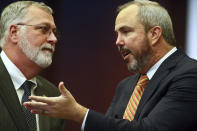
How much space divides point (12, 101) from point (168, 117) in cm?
89

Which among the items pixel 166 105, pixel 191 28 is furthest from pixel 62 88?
pixel 191 28

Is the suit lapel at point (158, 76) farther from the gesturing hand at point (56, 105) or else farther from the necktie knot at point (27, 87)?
the necktie knot at point (27, 87)

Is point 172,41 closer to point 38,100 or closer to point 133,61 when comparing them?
Answer: point 133,61

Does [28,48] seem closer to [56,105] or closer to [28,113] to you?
[28,113]

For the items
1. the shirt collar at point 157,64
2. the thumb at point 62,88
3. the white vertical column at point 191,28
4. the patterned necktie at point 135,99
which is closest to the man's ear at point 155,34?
the shirt collar at point 157,64

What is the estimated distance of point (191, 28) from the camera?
11.9 feet

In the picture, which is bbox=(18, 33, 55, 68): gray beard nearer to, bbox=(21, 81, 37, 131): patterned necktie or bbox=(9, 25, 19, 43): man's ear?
bbox=(9, 25, 19, 43): man's ear

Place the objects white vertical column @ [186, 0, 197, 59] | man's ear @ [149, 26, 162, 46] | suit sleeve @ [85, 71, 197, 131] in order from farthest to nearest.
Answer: white vertical column @ [186, 0, 197, 59], man's ear @ [149, 26, 162, 46], suit sleeve @ [85, 71, 197, 131]

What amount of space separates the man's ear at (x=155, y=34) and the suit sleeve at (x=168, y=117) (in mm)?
385

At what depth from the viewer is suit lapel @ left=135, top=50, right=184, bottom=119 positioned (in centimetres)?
202

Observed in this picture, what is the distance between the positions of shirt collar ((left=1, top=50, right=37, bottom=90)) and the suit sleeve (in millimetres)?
585

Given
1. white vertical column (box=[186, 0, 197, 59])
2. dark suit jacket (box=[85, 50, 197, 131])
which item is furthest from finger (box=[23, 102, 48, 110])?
white vertical column (box=[186, 0, 197, 59])

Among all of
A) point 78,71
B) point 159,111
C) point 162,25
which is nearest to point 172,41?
point 162,25

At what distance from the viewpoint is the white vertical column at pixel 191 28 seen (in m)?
3.59
